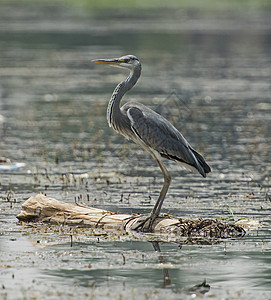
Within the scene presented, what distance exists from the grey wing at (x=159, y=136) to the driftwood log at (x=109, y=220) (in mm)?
704

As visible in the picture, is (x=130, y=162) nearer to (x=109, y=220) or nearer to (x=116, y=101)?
(x=116, y=101)

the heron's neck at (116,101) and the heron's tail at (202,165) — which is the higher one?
the heron's neck at (116,101)

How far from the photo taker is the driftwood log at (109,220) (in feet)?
29.8

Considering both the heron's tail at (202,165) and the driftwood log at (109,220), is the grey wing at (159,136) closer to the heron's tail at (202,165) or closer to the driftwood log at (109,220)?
the heron's tail at (202,165)

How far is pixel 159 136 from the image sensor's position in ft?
31.7

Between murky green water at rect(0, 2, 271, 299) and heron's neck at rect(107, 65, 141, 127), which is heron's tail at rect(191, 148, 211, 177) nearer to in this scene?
murky green water at rect(0, 2, 271, 299)

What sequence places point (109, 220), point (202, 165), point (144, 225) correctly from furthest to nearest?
point (202, 165), point (109, 220), point (144, 225)

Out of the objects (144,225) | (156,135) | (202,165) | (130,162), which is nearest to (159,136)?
(156,135)

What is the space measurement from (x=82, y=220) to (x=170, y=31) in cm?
3685

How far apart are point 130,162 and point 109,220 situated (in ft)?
15.3

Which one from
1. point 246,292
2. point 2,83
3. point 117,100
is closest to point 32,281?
point 246,292

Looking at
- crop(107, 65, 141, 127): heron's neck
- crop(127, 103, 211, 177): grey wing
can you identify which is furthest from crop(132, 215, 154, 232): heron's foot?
crop(107, 65, 141, 127): heron's neck

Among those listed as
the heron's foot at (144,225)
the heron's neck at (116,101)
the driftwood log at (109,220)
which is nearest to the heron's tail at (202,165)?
the driftwood log at (109,220)

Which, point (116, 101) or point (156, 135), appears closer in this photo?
point (156, 135)
